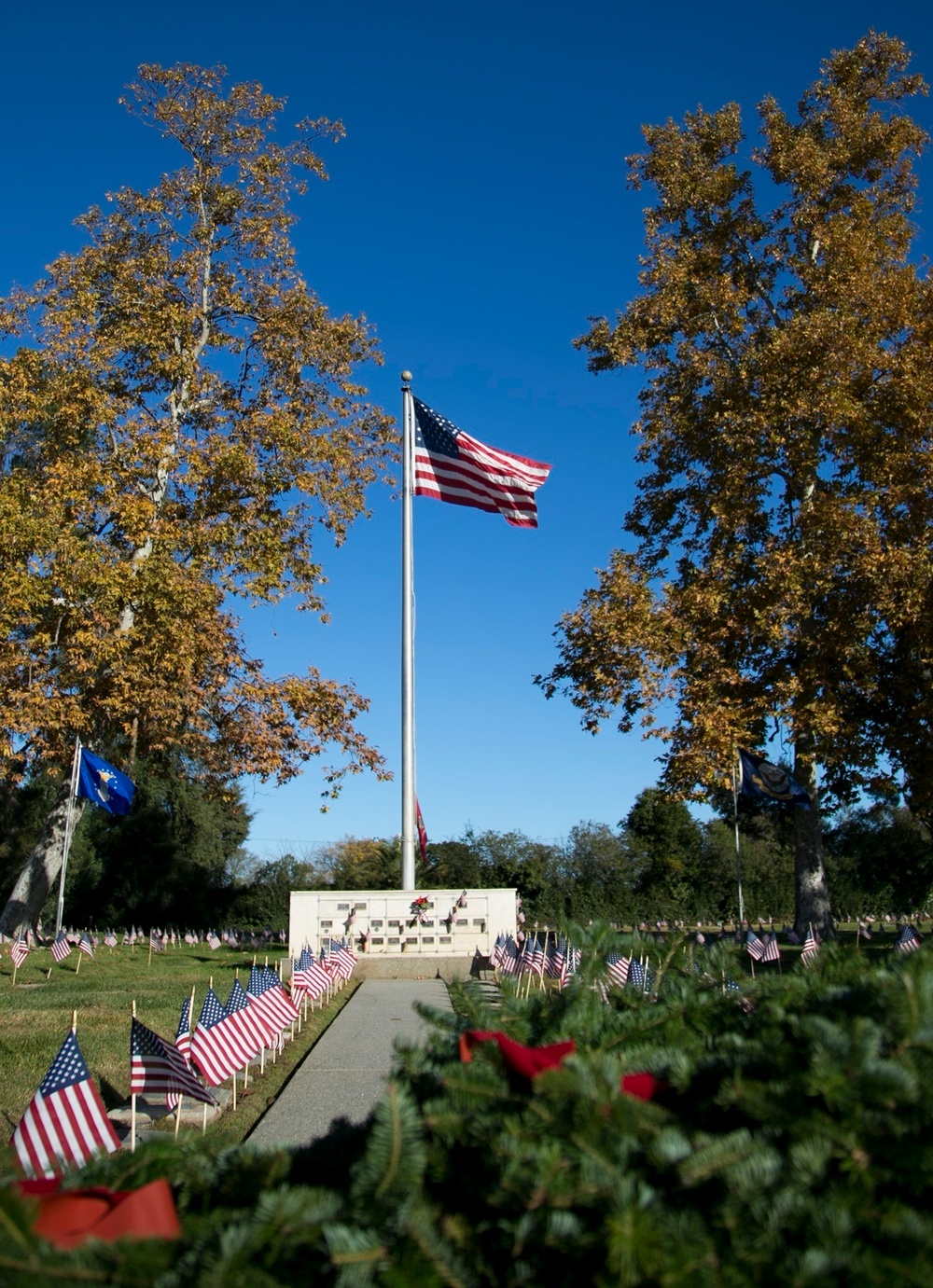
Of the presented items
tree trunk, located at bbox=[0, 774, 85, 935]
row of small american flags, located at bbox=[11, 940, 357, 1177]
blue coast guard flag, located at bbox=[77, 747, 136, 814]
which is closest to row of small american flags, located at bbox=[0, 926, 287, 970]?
tree trunk, located at bbox=[0, 774, 85, 935]

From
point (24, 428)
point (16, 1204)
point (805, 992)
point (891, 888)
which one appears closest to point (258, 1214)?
point (16, 1204)

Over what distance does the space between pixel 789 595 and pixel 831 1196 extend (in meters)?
18.8

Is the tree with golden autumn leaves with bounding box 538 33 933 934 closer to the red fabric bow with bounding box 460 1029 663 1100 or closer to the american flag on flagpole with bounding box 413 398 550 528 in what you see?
the american flag on flagpole with bounding box 413 398 550 528

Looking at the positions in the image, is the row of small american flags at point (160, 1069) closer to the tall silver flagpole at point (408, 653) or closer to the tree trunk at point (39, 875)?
the tall silver flagpole at point (408, 653)

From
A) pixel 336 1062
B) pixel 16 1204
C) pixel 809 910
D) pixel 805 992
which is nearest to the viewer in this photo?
pixel 16 1204

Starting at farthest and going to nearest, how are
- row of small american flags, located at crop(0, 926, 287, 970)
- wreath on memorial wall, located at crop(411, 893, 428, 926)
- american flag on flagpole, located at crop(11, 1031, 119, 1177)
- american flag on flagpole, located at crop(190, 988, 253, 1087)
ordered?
row of small american flags, located at crop(0, 926, 287, 970), wreath on memorial wall, located at crop(411, 893, 428, 926), american flag on flagpole, located at crop(190, 988, 253, 1087), american flag on flagpole, located at crop(11, 1031, 119, 1177)

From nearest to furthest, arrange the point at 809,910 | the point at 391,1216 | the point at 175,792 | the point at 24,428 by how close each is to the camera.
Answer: the point at 391,1216 < the point at 809,910 < the point at 24,428 < the point at 175,792

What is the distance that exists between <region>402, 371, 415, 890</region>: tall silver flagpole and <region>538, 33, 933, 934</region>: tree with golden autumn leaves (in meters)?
3.14

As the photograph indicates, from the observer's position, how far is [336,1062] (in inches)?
364

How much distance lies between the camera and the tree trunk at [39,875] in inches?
830

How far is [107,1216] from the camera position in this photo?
75.1 inches

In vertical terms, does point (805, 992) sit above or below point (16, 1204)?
above

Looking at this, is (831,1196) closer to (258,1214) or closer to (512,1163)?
(512,1163)

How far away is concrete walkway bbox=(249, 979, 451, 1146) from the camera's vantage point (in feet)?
21.7
